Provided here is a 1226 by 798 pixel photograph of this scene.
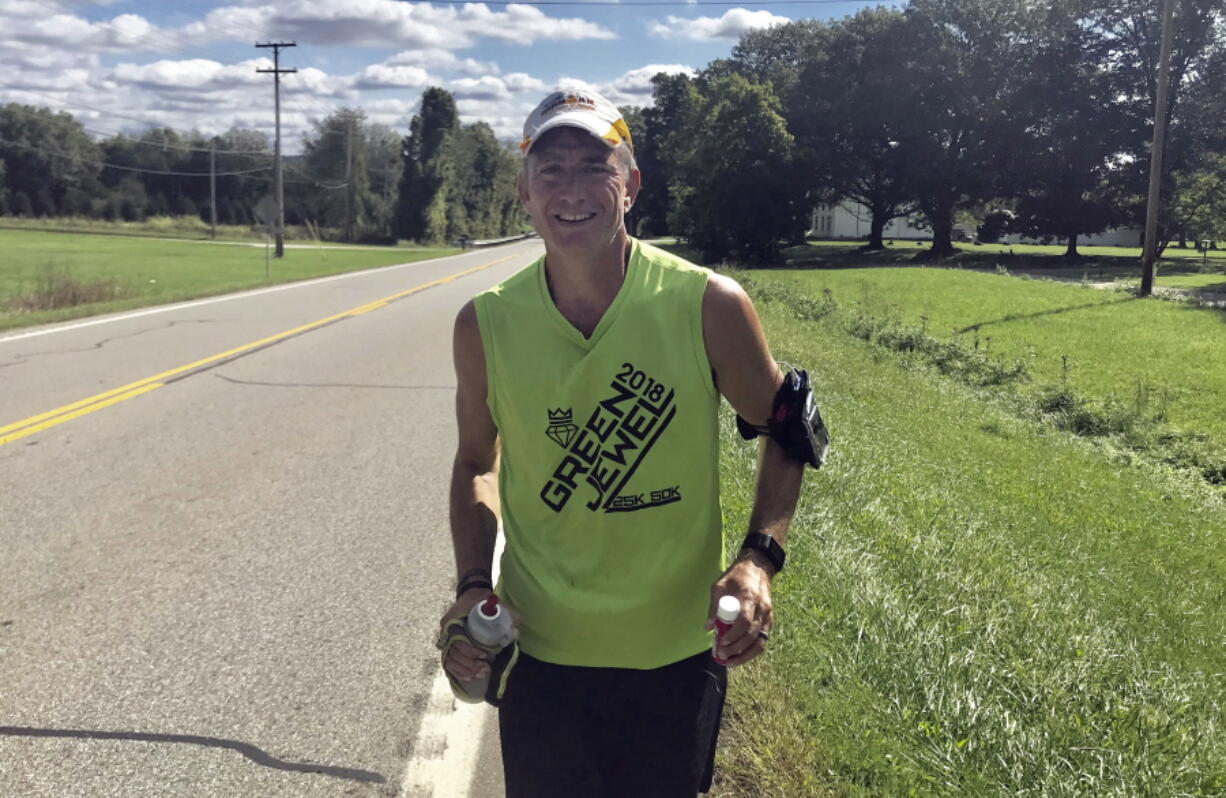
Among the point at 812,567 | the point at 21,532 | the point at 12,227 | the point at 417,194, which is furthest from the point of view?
the point at 417,194

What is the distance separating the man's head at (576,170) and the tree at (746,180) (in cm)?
5162

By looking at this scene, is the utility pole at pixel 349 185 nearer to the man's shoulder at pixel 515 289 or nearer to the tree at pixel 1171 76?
the tree at pixel 1171 76

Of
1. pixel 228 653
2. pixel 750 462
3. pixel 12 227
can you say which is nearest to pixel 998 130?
pixel 750 462

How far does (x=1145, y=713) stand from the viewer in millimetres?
3488

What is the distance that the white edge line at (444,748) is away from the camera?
10.9ft

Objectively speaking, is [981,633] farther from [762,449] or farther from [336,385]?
[336,385]

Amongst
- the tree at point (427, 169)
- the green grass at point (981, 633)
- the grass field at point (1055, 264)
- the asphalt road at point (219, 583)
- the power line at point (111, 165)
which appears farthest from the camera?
the power line at point (111, 165)

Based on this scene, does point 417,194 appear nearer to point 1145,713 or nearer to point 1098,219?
point 1098,219

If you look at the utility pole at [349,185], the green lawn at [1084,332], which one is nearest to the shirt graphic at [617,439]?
the green lawn at [1084,332]

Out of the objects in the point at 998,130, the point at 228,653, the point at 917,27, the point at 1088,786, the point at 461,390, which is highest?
the point at 917,27

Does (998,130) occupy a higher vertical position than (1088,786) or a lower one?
higher

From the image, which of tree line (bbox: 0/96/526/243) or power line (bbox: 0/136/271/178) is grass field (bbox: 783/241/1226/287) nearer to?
tree line (bbox: 0/96/526/243)

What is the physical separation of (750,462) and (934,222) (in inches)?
2156

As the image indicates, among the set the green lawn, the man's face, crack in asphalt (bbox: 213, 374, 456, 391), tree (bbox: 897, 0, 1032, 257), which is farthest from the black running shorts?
tree (bbox: 897, 0, 1032, 257)
